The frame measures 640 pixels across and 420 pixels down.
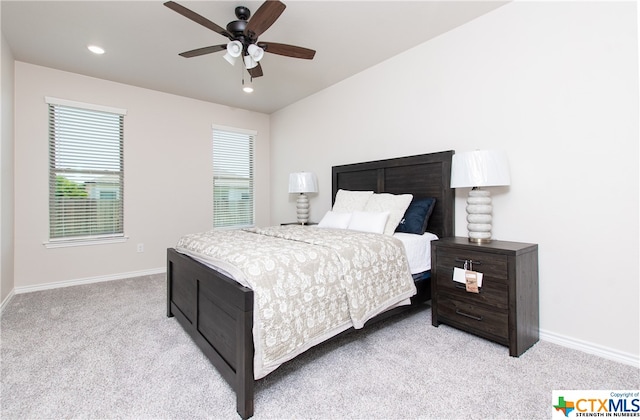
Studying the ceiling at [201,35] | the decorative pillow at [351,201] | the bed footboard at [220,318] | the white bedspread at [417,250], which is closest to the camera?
the bed footboard at [220,318]

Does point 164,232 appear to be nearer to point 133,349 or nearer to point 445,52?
point 133,349

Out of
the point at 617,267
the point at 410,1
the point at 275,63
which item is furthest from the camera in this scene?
the point at 275,63

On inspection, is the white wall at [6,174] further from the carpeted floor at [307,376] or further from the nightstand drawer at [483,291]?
the nightstand drawer at [483,291]

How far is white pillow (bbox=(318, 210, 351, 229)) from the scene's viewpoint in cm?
301

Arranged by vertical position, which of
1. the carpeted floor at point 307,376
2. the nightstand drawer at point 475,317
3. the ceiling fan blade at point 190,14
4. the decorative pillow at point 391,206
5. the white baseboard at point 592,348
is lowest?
the carpeted floor at point 307,376

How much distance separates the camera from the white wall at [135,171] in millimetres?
3379

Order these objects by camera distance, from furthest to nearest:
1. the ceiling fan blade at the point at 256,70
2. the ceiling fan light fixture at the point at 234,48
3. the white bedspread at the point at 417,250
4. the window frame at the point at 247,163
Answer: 1. the window frame at the point at 247,163
2. the ceiling fan blade at the point at 256,70
3. the white bedspread at the point at 417,250
4. the ceiling fan light fixture at the point at 234,48

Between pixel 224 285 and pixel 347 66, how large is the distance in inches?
115

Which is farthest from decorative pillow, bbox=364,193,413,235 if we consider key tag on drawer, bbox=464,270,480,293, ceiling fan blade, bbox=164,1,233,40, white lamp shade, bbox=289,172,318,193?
ceiling fan blade, bbox=164,1,233,40

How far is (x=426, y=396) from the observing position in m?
1.57

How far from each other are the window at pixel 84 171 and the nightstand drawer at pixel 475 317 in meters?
4.08

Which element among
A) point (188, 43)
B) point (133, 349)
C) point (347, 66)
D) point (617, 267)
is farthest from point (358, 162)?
point (133, 349)

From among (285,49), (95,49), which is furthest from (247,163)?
(285,49)

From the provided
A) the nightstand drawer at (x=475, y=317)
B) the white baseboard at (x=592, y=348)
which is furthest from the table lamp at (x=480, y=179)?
the white baseboard at (x=592, y=348)
